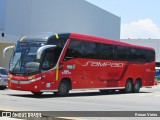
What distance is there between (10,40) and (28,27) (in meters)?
3.57

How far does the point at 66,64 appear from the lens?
22562 millimetres

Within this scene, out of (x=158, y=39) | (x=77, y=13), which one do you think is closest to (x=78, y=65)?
(x=77, y=13)

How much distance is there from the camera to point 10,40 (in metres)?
39.4

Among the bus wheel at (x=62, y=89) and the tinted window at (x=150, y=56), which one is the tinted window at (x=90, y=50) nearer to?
the bus wheel at (x=62, y=89)

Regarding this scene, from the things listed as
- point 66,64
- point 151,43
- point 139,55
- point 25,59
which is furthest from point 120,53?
point 151,43

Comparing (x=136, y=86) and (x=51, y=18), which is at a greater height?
(x=51, y=18)

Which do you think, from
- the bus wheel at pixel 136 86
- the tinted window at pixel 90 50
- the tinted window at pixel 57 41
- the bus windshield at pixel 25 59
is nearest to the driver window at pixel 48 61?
the bus windshield at pixel 25 59

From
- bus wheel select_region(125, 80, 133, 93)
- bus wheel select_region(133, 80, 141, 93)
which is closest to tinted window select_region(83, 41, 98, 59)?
bus wheel select_region(125, 80, 133, 93)

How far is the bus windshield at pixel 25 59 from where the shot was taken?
21.2 metres

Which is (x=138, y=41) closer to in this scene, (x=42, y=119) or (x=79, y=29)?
(x=79, y=29)

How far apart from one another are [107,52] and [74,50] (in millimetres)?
4247

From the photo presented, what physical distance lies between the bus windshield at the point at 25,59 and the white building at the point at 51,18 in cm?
1676

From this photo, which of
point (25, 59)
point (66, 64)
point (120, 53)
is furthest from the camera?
point (120, 53)

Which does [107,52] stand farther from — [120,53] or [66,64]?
[66,64]
